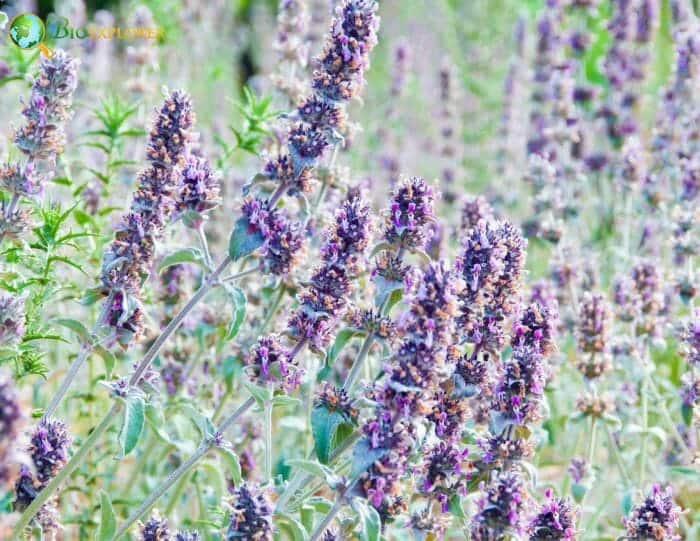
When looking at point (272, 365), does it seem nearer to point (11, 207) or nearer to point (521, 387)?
point (521, 387)

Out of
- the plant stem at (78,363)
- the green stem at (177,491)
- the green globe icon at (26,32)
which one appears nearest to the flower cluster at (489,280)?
the plant stem at (78,363)

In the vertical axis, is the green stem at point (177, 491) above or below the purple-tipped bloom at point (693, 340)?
below

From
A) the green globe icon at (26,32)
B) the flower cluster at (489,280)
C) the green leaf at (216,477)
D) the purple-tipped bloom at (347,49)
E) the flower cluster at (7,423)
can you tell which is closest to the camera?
the flower cluster at (7,423)

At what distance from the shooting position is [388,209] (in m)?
2.54

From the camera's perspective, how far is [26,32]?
3.60 metres

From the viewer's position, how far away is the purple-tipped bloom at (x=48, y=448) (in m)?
2.41

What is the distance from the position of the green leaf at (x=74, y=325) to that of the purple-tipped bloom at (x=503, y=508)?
3.65 ft

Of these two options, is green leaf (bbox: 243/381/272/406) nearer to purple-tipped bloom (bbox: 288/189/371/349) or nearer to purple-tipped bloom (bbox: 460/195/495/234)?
purple-tipped bloom (bbox: 288/189/371/349)

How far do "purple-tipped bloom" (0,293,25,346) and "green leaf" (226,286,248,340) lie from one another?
530 millimetres

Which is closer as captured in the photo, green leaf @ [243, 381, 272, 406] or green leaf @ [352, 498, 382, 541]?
green leaf @ [352, 498, 382, 541]

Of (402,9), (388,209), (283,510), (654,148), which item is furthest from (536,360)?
(402,9)

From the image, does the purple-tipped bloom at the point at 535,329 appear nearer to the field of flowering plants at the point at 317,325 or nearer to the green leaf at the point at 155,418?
the field of flowering plants at the point at 317,325

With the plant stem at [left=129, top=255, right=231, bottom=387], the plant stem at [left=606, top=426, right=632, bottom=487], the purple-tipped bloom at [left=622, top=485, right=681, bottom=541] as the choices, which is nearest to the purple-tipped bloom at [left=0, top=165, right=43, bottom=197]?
the plant stem at [left=129, top=255, right=231, bottom=387]

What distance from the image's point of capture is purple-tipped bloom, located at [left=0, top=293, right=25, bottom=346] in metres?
2.32
